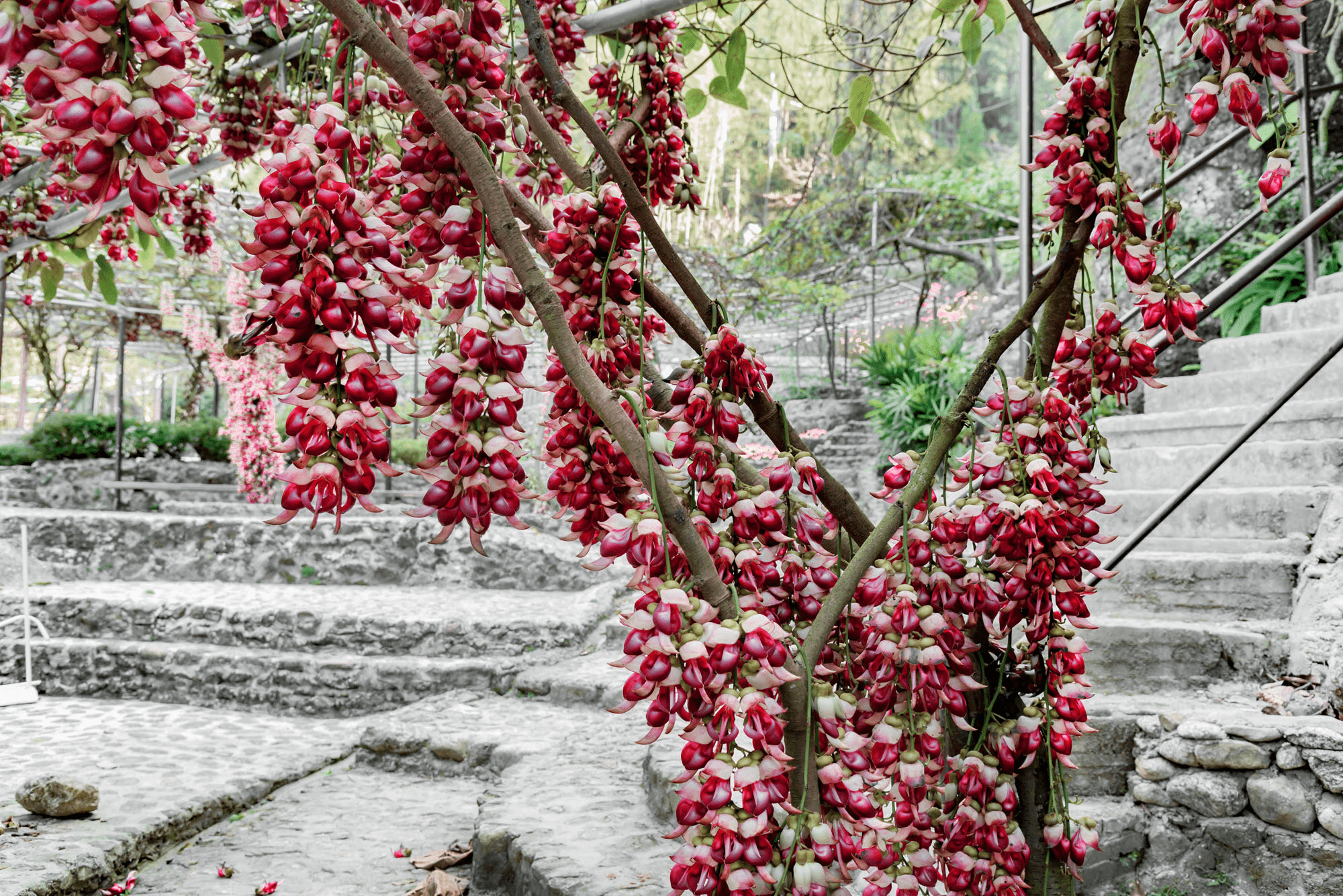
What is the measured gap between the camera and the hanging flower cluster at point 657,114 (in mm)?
1116

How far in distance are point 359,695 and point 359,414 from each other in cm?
461

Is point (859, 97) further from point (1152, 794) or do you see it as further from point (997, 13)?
point (1152, 794)

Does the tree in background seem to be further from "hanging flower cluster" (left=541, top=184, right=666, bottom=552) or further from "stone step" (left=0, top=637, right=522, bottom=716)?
"stone step" (left=0, top=637, right=522, bottom=716)

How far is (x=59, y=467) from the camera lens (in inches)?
383

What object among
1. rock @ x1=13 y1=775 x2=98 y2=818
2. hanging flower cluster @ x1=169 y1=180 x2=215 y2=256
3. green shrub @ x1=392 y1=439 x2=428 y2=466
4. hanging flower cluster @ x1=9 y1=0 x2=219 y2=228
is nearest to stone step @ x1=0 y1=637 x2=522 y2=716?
rock @ x1=13 y1=775 x2=98 y2=818

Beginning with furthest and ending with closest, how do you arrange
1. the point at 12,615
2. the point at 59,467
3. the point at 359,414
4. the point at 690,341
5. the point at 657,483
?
1. the point at 59,467
2. the point at 12,615
3. the point at 690,341
4. the point at 657,483
5. the point at 359,414

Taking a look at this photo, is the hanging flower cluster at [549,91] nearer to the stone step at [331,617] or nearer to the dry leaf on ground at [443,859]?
the dry leaf on ground at [443,859]

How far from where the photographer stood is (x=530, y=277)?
69cm

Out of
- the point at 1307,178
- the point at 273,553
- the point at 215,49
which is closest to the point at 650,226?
the point at 215,49

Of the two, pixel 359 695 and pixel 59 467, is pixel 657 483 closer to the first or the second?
pixel 359 695

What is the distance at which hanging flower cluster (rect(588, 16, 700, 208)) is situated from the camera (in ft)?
3.66

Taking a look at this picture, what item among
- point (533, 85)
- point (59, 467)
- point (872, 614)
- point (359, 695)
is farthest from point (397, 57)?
point (59, 467)

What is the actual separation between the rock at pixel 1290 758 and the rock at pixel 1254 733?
0.03 meters

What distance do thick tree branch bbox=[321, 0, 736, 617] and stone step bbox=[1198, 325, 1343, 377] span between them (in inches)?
133
